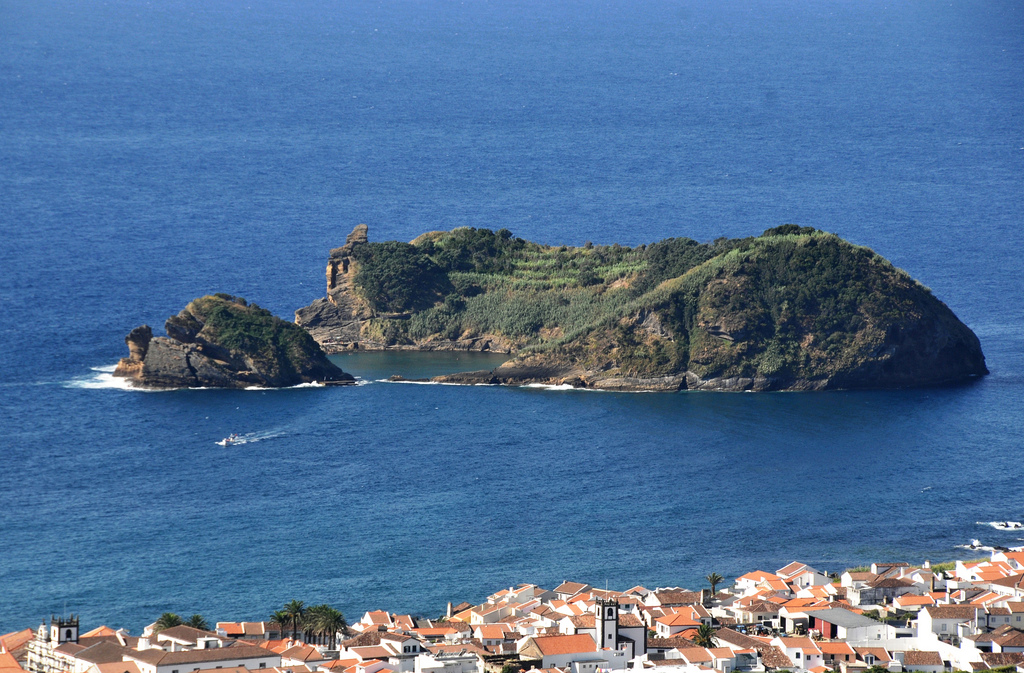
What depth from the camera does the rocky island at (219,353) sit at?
17250 cm

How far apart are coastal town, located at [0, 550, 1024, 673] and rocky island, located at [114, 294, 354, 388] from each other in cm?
5930

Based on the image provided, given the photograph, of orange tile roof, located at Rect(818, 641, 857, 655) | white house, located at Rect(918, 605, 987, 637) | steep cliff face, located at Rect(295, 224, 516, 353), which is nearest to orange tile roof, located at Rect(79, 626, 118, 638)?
orange tile roof, located at Rect(818, 641, 857, 655)

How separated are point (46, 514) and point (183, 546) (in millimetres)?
11408

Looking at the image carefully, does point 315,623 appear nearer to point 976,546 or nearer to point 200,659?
point 200,659

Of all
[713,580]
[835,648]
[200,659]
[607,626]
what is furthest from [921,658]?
[200,659]

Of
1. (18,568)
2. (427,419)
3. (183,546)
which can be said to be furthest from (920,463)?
(18,568)

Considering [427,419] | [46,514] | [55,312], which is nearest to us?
[46,514]

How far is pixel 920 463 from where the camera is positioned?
15088cm

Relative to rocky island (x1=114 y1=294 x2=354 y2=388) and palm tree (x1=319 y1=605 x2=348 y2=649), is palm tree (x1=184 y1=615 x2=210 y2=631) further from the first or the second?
rocky island (x1=114 y1=294 x2=354 y2=388)

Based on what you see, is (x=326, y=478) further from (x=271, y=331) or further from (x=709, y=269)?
(x=709, y=269)

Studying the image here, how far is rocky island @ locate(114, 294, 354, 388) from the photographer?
566 ft

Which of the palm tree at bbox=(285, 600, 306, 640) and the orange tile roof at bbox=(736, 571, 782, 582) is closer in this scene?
the palm tree at bbox=(285, 600, 306, 640)

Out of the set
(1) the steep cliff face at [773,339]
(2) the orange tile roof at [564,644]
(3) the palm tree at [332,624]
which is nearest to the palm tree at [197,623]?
(3) the palm tree at [332,624]

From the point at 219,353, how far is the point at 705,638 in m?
77.8
